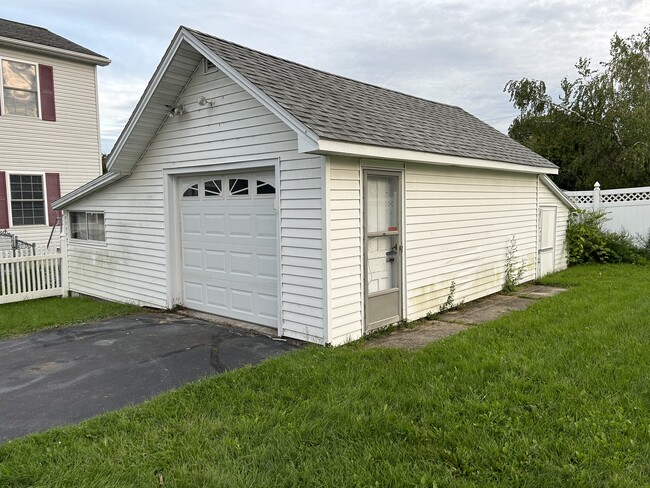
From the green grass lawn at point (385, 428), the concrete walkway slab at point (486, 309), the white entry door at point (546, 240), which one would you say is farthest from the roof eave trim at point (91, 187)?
the white entry door at point (546, 240)

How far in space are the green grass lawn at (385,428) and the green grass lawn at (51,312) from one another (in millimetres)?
4348

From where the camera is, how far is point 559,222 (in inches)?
485

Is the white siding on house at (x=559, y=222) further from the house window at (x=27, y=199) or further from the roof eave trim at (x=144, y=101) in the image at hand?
the house window at (x=27, y=199)

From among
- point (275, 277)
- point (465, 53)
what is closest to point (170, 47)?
point (275, 277)

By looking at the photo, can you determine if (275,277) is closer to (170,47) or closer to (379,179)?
(379,179)

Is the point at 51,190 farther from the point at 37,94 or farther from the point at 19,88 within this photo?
the point at 19,88

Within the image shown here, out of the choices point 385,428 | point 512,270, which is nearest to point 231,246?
point 385,428

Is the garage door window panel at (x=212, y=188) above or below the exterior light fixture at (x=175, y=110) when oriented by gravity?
below

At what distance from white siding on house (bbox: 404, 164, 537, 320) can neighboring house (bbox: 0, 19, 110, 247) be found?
10.6 m

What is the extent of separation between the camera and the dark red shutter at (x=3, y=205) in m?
13.9

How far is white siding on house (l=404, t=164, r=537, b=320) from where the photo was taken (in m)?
7.37

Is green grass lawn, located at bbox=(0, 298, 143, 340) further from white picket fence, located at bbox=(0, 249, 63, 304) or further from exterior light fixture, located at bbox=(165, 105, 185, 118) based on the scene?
exterior light fixture, located at bbox=(165, 105, 185, 118)

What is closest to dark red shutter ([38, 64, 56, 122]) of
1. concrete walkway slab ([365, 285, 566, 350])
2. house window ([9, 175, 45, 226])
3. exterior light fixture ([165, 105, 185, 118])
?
house window ([9, 175, 45, 226])

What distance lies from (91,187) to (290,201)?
205 inches
